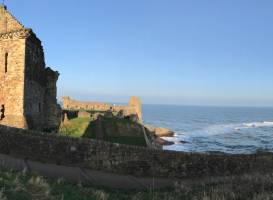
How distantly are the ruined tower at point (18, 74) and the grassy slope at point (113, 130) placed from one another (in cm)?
278

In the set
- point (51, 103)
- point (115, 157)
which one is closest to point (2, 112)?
point (51, 103)

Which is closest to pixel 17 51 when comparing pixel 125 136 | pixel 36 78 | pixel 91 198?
pixel 36 78

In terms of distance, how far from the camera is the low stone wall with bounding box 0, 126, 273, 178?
1752 centimetres

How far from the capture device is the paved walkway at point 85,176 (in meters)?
15.5

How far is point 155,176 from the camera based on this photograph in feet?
60.0

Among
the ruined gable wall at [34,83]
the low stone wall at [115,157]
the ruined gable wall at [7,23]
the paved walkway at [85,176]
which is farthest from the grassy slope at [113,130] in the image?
the paved walkway at [85,176]

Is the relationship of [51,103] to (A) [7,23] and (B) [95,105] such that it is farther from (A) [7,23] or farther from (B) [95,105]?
(B) [95,105]

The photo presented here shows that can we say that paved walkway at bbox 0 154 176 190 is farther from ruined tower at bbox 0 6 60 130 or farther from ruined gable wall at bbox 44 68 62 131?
ruined gable wall at bbox 44 68 62 131

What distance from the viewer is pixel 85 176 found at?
16.3m

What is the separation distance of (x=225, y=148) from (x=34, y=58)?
4333 cm

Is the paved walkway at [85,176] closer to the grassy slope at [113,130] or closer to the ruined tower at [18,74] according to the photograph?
the ruined tower at [18,74]

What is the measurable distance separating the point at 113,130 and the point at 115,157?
11.8 meters

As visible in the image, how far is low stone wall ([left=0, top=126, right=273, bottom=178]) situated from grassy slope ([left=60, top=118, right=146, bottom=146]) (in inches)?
394

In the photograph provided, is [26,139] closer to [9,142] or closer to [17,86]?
[9,142]
